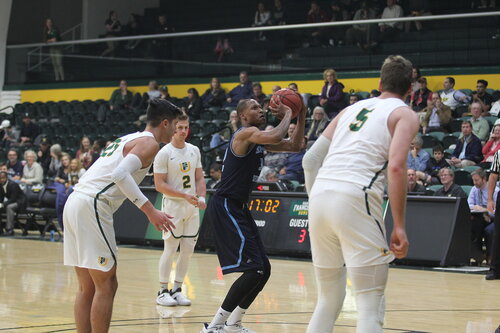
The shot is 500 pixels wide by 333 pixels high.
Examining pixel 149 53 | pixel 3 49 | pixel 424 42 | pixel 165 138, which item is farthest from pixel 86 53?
pixel 165 138

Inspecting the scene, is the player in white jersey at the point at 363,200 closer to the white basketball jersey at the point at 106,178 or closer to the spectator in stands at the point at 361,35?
the white basketball jersey at the point at 106,178

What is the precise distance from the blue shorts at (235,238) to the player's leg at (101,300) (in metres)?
1.41

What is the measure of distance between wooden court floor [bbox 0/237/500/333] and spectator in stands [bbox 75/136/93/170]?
4909 mm

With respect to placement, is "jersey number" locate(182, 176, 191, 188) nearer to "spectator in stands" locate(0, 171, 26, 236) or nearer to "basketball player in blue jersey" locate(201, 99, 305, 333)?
"basketball player in blue jersey" locate(201, 99, 305, 333)

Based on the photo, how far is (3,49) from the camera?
2738 centimetres

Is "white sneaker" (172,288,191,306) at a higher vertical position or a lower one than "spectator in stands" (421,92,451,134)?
lower

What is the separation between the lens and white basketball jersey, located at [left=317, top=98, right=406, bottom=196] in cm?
478

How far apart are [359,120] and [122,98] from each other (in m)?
18.6

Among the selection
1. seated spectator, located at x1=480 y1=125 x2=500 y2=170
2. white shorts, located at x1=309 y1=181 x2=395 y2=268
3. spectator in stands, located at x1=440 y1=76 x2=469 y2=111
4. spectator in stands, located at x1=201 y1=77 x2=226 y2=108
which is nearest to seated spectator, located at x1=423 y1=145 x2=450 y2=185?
seated spectator, located at x1=480 y1=125 x2=500 y2=170

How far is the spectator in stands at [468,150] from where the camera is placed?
14970 mm

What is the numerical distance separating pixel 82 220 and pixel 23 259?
8495 mm

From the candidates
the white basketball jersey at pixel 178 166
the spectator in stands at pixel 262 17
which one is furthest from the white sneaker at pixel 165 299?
the spectator in stands at pixel 262 17

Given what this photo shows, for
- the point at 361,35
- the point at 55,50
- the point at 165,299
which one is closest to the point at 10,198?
the point at 55,50

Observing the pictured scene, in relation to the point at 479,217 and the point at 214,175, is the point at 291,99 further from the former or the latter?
the point at 214,175
